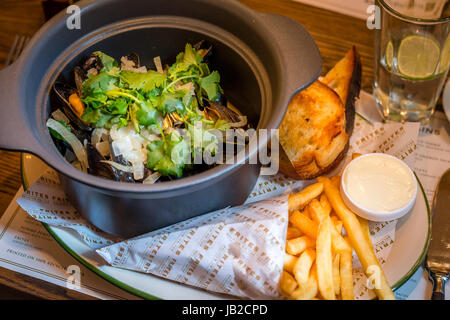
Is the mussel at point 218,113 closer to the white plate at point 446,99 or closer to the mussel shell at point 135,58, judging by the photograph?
the mussel shell at point 135,58

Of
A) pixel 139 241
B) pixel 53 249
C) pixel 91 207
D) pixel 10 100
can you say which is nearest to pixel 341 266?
pixel 139 241

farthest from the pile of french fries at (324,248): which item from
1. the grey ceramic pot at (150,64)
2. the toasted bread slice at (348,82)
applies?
the toasted bread slice at (348,82)

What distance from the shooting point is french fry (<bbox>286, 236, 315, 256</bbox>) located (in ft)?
5.31

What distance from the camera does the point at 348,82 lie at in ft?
6.48

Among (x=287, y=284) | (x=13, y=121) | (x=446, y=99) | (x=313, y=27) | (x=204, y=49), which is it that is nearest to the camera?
(x=13, y=121)

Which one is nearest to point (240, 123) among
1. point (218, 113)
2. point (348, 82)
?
point (218, 113)

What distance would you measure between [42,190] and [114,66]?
514 millimetres

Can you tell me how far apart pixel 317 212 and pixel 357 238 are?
6.2 inches

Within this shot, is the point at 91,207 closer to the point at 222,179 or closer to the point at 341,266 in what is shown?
the point at 222,179

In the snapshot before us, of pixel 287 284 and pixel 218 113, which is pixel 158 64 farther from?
pixel 287 284

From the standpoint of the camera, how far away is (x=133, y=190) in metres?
1.37

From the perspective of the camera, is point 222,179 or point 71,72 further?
point 71,72

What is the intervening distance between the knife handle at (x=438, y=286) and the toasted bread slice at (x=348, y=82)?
61 cm

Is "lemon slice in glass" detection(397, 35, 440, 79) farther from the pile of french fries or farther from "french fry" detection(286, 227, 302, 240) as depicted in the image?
"french fry" detection(286, 227, 302, 240)
